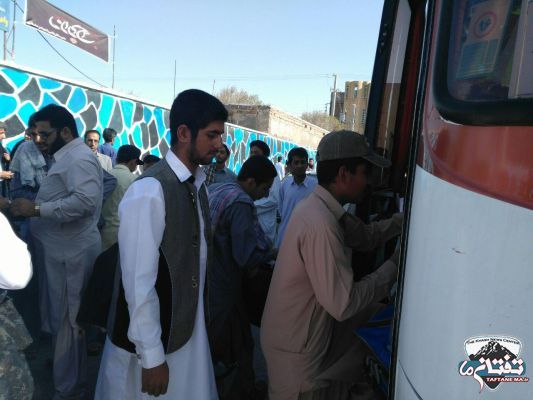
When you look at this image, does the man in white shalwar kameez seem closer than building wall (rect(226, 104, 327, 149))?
Yes

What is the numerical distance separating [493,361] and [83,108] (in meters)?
8.90

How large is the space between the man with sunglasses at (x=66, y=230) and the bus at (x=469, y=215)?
85.8 inches

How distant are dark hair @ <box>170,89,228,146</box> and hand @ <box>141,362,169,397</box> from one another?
3.01ft

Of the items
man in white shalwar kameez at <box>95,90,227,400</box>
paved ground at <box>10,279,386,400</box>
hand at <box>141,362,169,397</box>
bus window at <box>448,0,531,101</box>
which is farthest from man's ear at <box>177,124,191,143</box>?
paved ground at <box>10,279,386,400</box>

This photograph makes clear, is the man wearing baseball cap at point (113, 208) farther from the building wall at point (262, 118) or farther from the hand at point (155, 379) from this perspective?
the building wall at point (262, 118)

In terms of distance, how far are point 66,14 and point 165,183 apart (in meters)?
15.8

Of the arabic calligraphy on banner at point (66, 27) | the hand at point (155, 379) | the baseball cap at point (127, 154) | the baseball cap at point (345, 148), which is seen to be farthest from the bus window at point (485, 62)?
the arabic calligraphy on banner at point (66, 27)

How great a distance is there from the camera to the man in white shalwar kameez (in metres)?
1.66

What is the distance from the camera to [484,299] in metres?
1.09

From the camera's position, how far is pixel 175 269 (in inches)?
69.6

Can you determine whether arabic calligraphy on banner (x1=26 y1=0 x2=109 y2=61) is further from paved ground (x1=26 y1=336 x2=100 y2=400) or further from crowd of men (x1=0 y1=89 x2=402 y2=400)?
crowd of men (x1=0 y1=89 x2=402 y2=400)

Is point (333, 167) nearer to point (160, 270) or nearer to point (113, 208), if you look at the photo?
point (160, 270)

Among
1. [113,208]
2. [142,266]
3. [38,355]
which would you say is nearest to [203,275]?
[142,266]

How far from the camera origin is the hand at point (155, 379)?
1669 millimetres
